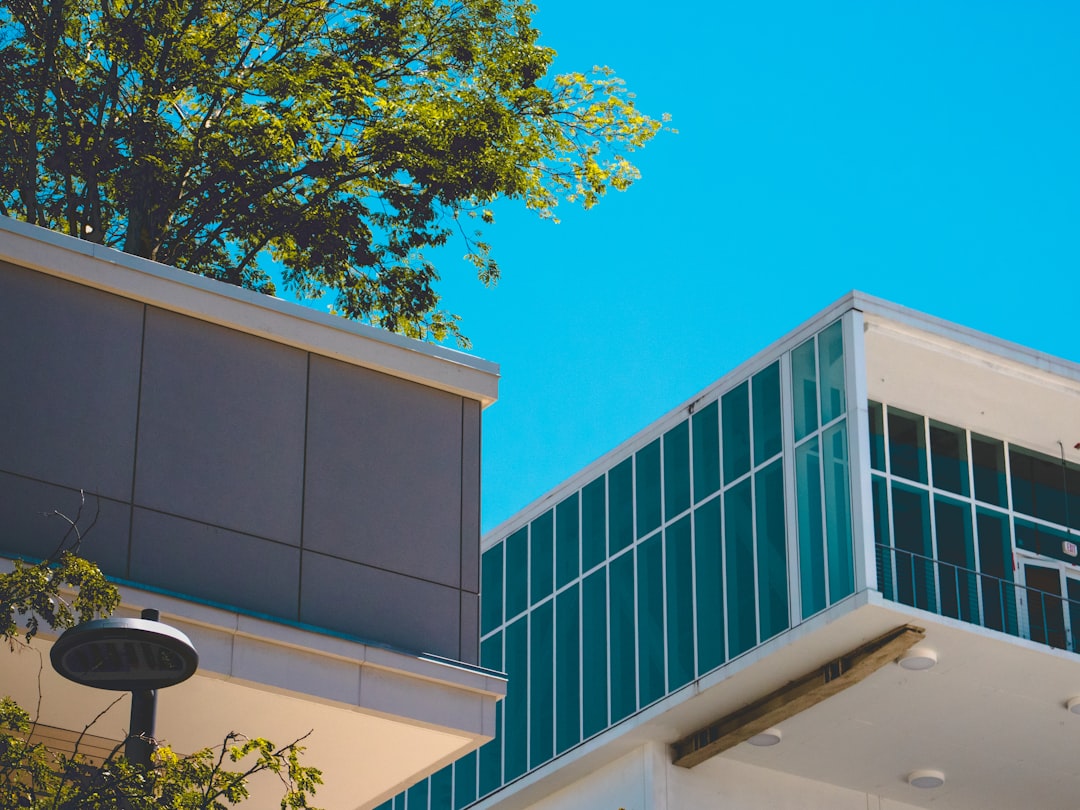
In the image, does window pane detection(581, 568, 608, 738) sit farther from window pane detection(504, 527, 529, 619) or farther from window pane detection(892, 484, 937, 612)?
window pane detection(892, 484, 937, 612)

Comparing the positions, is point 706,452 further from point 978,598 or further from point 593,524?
point 978,598

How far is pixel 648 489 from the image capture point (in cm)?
3098

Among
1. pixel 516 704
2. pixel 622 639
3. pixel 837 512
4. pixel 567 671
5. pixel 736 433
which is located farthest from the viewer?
pixel 516 704

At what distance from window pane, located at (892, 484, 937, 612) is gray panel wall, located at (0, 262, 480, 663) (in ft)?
36.5

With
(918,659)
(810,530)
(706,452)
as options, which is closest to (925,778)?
(918,659)

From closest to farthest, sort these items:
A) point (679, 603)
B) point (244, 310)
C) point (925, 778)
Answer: point (244, 310) → point (679, 603) → point (925, 778)

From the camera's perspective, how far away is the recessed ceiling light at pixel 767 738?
29.6 metres

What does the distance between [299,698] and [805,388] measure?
44.6 ft

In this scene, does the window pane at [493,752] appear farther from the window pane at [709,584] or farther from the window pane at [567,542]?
the window pane at [709,584]

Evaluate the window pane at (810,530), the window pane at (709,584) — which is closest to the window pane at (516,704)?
A: the window pane at (709,584)

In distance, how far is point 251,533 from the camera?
16.4m

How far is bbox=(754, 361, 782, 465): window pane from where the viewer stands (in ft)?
92.7

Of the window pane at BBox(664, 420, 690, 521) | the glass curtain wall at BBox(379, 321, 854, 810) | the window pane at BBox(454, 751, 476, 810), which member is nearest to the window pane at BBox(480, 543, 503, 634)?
the glass curtain wall at BBox(379, 321, 854, 810)

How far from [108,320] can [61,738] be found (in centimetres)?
376
